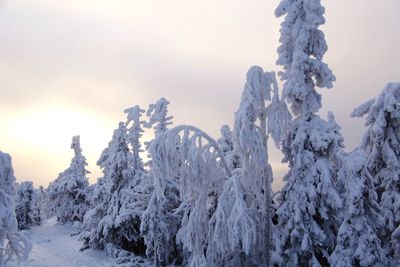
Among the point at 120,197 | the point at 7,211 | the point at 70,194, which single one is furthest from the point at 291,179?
the point at 70,194

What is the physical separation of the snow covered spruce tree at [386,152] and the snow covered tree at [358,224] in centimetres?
124

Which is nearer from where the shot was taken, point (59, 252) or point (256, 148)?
point (256, 148)

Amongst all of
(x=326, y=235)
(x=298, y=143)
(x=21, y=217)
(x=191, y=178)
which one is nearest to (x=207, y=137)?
(x=191, y=178)

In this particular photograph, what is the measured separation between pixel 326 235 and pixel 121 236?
18.1 m

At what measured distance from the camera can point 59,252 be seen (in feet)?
117

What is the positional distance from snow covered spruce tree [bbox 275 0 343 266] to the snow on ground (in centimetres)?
1429

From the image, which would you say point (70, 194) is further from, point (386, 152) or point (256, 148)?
point (386, 152)

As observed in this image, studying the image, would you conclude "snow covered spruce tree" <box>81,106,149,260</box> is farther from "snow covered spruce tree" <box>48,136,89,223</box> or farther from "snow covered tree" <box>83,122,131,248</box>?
"snow covered spruce tree" <box>48,136,89,223</box>

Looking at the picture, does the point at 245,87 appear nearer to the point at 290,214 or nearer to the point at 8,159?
the point at 290,214

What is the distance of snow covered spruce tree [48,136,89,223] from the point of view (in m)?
51.1

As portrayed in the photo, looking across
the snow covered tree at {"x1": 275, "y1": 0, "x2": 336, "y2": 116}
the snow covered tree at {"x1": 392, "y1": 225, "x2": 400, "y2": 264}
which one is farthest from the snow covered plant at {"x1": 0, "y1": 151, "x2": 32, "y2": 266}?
the snow covered tree at {"x1": 392, "y1": 225, "x2": 400, "y2": 264}

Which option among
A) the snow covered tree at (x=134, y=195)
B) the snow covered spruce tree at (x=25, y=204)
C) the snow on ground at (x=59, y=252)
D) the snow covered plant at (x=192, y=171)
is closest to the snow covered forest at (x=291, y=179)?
the snow covered plant at (x=192, y=171)

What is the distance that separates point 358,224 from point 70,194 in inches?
1679

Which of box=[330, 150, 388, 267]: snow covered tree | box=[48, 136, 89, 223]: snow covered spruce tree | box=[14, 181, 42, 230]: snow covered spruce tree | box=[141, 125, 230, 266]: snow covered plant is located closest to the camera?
box=[141, 125, 230, 266]: snow covered plant
